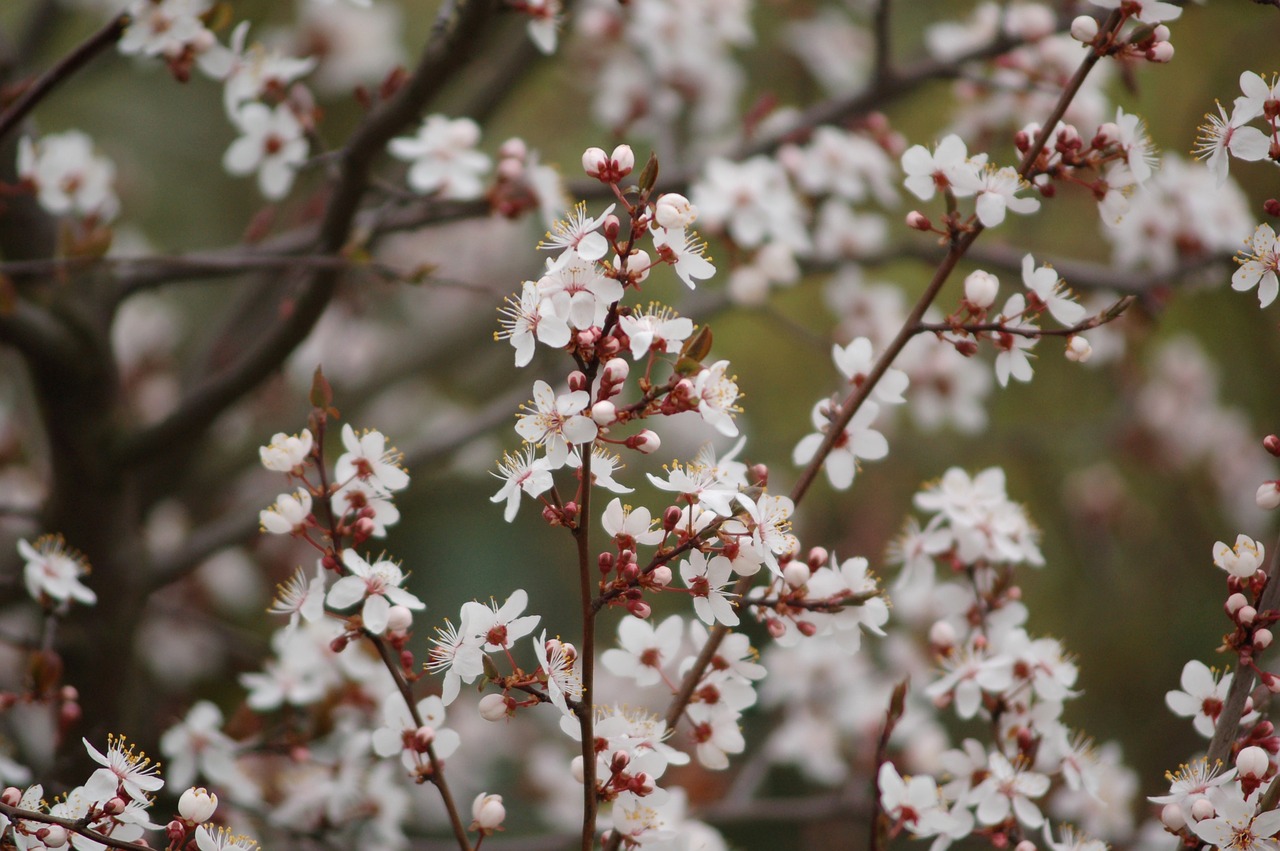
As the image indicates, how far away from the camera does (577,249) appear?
1.24 meters

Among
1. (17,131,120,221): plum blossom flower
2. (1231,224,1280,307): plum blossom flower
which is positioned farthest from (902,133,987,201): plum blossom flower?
(17,131,120,221): plum blossom flower

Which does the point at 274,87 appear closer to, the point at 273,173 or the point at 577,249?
the point at 273,173

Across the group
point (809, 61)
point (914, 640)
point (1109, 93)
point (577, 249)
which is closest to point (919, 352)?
point (914, 640)

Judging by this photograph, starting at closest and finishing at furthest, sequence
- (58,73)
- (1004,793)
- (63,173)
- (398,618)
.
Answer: (398,618), (1004,793), (58,73), (63,173)

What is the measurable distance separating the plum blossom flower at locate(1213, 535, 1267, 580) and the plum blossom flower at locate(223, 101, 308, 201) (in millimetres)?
1844

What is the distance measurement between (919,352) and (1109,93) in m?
1.96

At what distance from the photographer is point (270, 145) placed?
235 centimetres

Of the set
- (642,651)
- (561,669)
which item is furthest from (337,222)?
(561,669)

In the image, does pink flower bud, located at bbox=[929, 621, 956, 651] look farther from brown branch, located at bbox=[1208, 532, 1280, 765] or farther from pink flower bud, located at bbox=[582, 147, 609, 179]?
pink flower bud, located at bbox=[582, 147, 609, 179]

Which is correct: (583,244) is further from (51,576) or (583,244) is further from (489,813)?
(51,576)

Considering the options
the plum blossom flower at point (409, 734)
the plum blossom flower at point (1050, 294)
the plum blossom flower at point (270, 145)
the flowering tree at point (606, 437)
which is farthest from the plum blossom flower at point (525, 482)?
the plum blossom flower at point (270, 145)

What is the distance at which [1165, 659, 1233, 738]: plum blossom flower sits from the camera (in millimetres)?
1573

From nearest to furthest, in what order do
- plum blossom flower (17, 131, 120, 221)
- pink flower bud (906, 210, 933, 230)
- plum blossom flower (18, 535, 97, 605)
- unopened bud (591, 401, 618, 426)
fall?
unopened bud (591, 401, 618, 426), pink flower bud (906, 210, 933, 230), plum blossom flower (18, 535, 97, 605), plum blossom flower (17, 131, 120, 221)

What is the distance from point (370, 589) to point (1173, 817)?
3.56 ft
